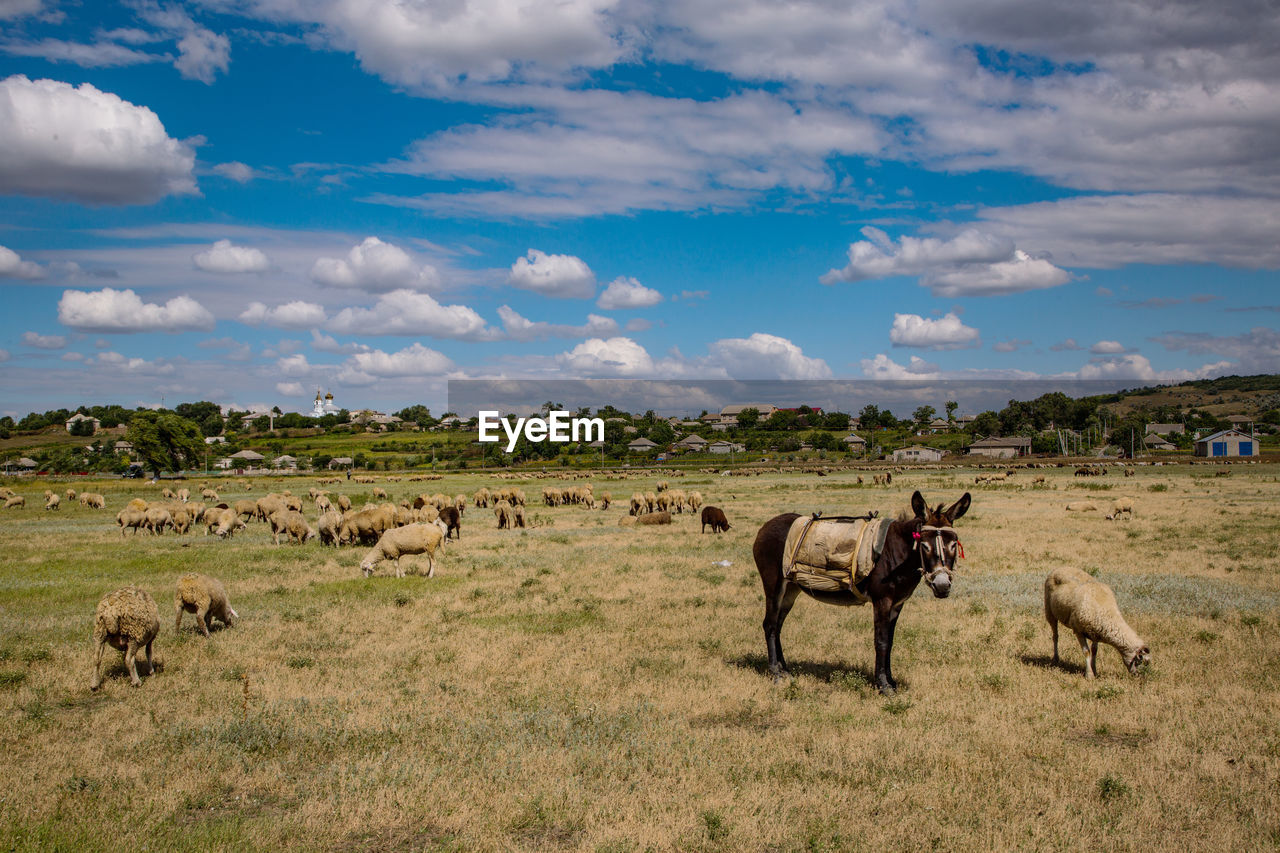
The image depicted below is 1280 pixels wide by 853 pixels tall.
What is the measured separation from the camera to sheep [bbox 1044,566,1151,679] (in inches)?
423

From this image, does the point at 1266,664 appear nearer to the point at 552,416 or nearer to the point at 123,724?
the point at 123,724

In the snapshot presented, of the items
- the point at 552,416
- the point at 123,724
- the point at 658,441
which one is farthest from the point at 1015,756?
the point at 658,441

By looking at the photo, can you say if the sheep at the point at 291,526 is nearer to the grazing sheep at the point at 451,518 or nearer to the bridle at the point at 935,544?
the grazing sheep at the point at 451,518

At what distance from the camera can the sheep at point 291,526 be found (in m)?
28.2

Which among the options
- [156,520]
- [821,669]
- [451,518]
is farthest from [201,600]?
[156,520]

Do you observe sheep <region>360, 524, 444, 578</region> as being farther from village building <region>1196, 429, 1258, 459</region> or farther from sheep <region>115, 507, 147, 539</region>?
village building <region>1196, 429, 1258, 459</region>

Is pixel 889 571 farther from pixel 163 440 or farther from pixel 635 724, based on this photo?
pixel 163 440

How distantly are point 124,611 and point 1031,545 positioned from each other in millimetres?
24229

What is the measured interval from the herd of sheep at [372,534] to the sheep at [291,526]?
37 mm

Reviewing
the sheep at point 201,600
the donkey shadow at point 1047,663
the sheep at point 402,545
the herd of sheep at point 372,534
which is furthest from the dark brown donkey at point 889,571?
the sheep at point 402,545

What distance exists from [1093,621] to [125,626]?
1361 centimetres

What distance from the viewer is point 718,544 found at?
2658 cm

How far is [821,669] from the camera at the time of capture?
11414 mm

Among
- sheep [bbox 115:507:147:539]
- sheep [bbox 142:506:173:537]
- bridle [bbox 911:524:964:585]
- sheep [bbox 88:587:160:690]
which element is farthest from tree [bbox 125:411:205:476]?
bridle [bbox 911:524:964:585]
